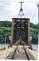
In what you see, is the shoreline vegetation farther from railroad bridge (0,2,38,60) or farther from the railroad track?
the railroad track

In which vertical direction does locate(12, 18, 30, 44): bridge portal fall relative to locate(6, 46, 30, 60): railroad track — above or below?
above

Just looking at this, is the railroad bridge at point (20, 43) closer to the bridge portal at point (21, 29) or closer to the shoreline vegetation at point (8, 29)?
the bridge portal at point (21, 29)

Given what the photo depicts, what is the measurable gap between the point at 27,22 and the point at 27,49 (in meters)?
0.72

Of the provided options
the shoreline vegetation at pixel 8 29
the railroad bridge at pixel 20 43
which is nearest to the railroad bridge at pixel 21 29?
the railroad bridge at pixel 20 43

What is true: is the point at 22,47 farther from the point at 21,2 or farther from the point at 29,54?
the point at 21,2

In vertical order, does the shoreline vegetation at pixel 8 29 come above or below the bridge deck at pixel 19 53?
above

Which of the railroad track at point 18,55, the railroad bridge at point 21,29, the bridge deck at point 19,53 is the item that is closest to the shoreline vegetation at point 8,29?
the railroad bridge at point 21,29

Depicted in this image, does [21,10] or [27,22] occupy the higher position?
[21,10]

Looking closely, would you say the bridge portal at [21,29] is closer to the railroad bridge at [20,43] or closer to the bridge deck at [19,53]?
the railroad bridge at [20,43]

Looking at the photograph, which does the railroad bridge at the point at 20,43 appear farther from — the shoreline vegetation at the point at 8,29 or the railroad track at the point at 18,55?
the shoreline vegetation at the point at 8,29

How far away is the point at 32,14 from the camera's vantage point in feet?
12.3

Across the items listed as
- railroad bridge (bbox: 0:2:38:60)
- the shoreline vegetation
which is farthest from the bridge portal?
the shoreline vegetation

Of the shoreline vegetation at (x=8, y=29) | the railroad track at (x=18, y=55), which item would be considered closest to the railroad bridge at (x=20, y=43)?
the railroad track at (x=18, y=55)

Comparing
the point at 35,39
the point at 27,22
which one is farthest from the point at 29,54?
the point at 27,22
